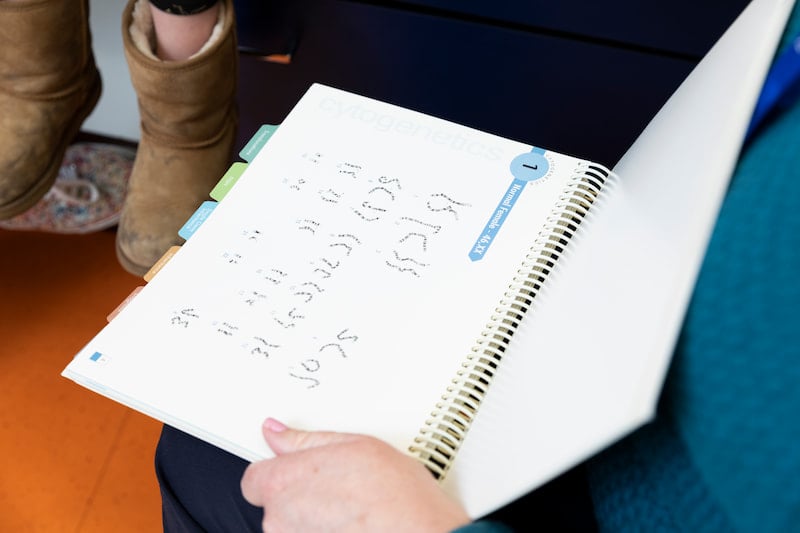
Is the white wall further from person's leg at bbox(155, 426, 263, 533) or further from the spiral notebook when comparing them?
person's leg at bbox(155, 426, 263, 533)

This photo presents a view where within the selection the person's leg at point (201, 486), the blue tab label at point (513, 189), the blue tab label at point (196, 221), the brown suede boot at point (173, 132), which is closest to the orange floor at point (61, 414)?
the brown suede boot at point (173, 132)

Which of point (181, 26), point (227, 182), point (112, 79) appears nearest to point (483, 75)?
point (181, 26)

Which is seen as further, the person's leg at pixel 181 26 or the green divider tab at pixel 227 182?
the person's leg at pixel 181 26

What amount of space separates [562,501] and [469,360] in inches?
4.7

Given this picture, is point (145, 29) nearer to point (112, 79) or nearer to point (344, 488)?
point (112, 79)

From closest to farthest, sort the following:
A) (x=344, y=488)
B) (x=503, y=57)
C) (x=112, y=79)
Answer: (x=344, y=488), (x=503, y=57), (x=112, y=79)

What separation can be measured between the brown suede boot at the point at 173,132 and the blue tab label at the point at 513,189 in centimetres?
40

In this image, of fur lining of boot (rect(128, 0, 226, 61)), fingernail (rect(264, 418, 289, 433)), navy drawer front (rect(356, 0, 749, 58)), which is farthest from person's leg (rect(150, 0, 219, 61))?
fingernail (rect(264, 418, 289, 433))

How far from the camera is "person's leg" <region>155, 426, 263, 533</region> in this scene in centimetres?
47

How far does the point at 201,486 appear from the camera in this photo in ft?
1.59

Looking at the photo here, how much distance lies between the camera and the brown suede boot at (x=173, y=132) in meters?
0.73

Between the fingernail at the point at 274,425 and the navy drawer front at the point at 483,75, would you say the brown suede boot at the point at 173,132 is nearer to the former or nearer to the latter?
the navy drawer front at the point at 483,75

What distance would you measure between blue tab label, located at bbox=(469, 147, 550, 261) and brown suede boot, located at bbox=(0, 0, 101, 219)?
566 mm

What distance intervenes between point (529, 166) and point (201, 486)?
34 centimetres
